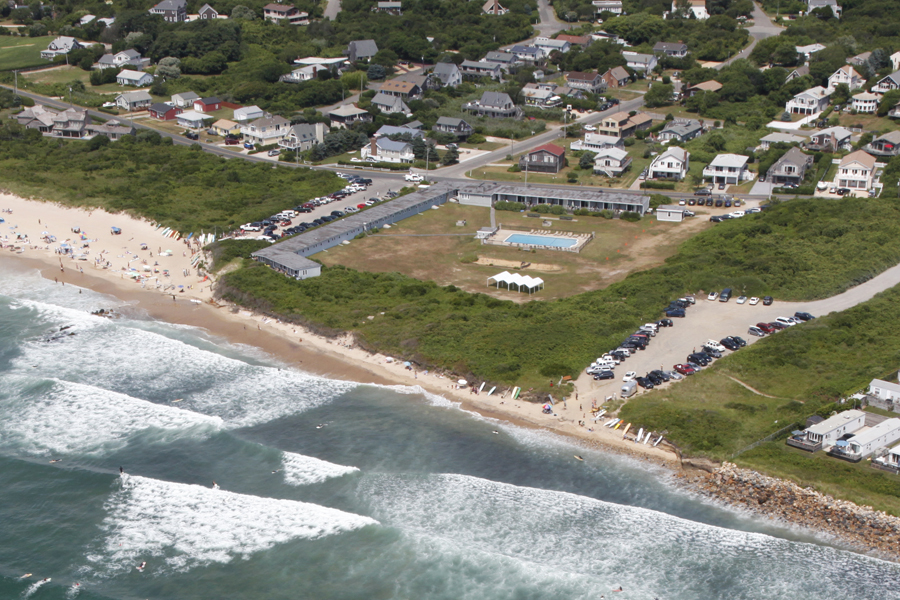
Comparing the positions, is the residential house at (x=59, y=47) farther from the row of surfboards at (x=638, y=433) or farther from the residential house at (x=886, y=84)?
the row of surfboards at (x=638, y=433)

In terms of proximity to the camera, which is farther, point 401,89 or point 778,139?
point 401,89

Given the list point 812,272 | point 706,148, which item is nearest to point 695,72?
point 706,148

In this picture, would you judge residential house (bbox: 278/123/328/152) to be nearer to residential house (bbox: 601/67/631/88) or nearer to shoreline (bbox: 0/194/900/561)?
shoreline (bbox: 0/194/900/561)

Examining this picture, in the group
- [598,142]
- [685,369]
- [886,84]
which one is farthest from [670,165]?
[685,369]

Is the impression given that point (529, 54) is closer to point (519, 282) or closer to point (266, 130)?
point (266, 130)

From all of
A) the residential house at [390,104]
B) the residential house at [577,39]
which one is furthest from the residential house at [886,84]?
the residential house at [390,104]

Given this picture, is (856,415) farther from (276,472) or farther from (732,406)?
(276,472)

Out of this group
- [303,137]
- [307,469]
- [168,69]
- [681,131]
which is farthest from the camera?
[168,69]
